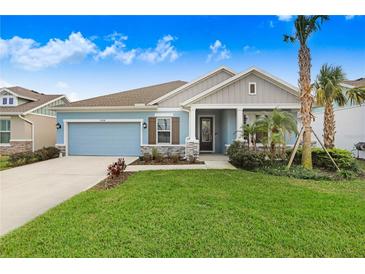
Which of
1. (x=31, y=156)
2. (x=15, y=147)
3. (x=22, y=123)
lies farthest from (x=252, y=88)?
(x=15, y=147)

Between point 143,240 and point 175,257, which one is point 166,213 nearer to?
point 143,240

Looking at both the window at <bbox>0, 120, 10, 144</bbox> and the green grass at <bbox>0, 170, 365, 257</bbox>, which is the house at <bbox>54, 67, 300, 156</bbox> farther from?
the green grass at <bbox>0, 170, 365, 257</bbox>

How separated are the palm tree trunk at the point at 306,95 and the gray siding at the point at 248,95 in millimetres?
2726

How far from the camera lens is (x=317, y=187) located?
21.3ft

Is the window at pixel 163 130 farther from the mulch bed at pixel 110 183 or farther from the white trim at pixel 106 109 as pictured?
the mulch bed at pixel 110 183

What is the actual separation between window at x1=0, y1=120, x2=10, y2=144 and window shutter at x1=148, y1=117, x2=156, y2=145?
10941mm

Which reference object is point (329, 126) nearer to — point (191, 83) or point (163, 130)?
point (191, 83)

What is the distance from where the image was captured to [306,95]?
8906mm

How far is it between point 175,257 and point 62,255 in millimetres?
1501

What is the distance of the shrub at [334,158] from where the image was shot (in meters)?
8.74

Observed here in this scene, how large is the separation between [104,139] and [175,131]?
15.4ft

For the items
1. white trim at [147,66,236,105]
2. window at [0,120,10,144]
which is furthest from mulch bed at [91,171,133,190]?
window at [0,120,10,144]

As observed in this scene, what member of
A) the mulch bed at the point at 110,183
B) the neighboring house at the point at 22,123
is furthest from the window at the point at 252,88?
the neighboring house at the point at 22,123

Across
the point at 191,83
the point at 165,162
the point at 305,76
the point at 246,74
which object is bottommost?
the point at 165,162
